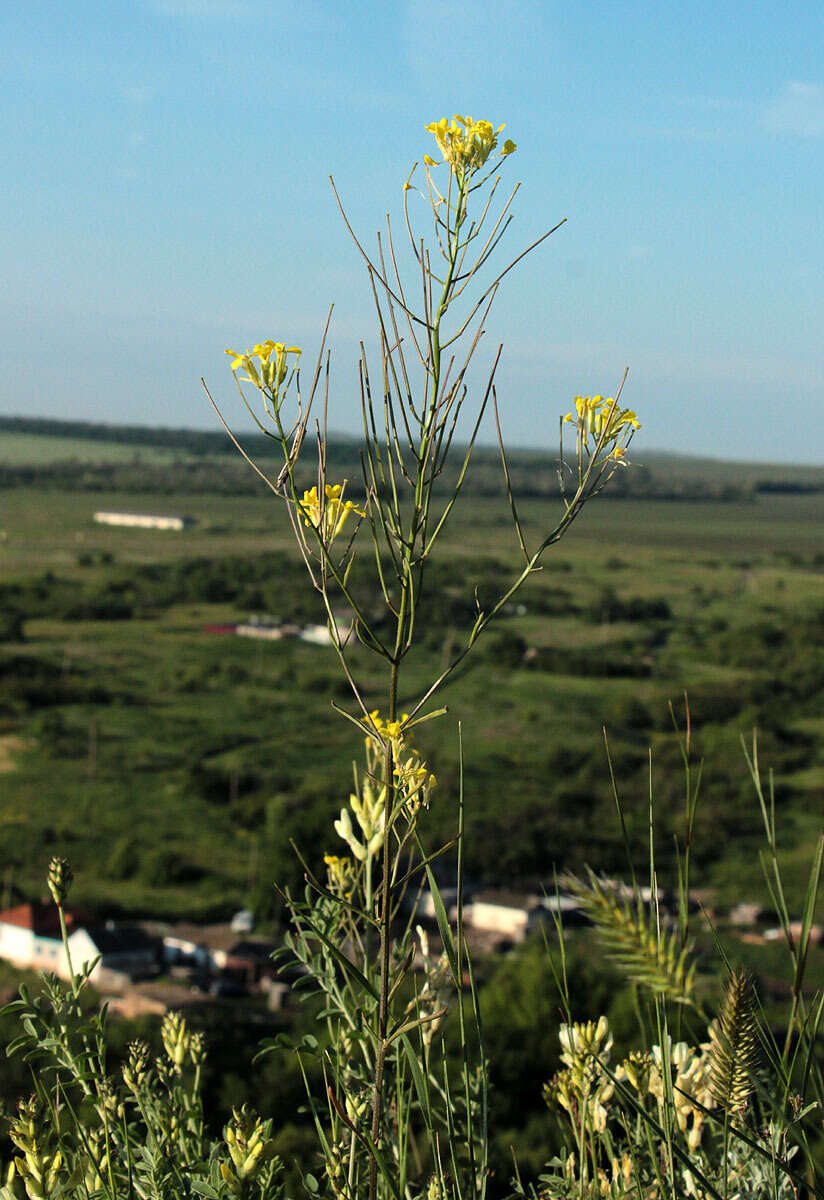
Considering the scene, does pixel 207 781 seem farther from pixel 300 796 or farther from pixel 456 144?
pixel 456 144

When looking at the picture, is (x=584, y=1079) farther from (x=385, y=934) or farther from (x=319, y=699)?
(x=319, y=699)


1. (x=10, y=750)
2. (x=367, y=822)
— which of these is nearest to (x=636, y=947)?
(x=367, y=822)

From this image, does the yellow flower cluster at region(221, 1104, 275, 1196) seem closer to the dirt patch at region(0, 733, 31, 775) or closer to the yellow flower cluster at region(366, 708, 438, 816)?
the yellow flower cluster at region(366, 708, 438, 816)

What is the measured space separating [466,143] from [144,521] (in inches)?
5612

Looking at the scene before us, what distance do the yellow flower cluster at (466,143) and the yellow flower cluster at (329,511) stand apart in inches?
18.4

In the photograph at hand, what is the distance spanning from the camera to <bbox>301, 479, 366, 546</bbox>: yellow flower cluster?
1442mm

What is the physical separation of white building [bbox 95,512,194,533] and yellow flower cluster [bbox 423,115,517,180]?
5526 inches

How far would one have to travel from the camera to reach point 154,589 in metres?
116

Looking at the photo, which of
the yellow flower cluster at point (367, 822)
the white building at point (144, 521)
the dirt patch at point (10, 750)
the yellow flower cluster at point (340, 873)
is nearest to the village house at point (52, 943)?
the dirt patch at point (10, 750)

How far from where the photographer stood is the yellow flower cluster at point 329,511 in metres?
1.44

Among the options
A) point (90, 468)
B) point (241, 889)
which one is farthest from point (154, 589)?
point (241, 889)

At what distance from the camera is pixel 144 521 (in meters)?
140

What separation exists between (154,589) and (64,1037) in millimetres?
116865

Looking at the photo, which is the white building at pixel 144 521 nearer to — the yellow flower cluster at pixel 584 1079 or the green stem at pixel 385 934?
the yellow flower cluster at pixel 584 1079
